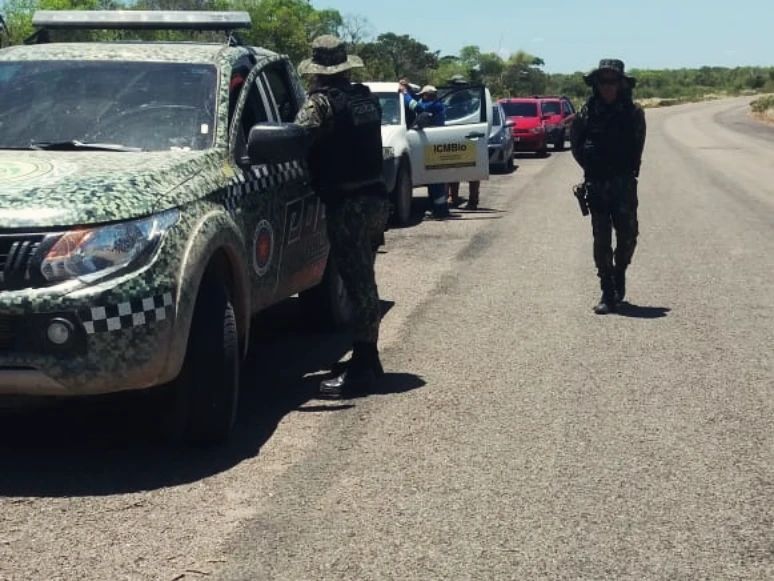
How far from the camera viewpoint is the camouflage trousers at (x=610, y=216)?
29.5ft

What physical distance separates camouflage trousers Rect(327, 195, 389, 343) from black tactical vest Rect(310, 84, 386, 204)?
7cm

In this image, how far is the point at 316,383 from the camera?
6781 millimetres

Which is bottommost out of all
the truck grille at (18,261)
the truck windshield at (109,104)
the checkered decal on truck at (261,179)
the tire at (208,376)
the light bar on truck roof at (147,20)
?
the tire at (208,376)

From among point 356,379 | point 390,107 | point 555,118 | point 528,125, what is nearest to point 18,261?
point 356,379

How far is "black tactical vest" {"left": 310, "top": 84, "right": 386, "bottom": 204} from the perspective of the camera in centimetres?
630

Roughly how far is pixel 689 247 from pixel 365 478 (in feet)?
27.3

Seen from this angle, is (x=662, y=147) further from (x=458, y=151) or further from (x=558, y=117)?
(x=458, y=151)

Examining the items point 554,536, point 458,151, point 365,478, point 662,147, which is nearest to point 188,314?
point 365,478

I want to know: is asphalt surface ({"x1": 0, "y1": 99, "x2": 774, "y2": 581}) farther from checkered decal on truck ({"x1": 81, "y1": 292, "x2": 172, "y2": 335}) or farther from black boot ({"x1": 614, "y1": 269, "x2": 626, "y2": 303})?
checkered decal on truck ({"x1": 81, "y1": 292, "x2": 172, "y2": 335})

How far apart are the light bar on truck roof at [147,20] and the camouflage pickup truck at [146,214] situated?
1 centimetres

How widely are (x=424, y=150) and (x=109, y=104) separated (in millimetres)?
9405

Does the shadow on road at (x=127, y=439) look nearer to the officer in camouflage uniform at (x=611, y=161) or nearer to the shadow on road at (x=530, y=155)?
the officer in camouflage uniform at (x=611, y=161)

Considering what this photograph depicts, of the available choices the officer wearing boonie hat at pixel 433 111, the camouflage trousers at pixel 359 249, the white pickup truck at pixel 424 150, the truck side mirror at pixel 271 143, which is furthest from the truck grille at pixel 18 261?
the officer wearing boonie hat at pixel 433 111

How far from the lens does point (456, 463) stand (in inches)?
206
